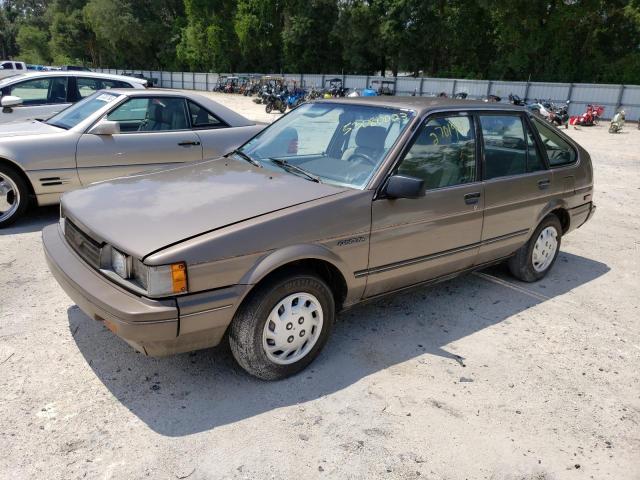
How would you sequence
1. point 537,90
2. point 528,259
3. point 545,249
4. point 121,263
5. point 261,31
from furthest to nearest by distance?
point 261,31, point 537,90, point 545,249, point 528,259, point 121,263

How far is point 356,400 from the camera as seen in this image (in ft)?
10.0

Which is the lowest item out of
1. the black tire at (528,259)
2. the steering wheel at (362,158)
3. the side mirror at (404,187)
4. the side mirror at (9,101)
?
the black tire at (528,259)

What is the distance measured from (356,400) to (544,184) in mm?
2788

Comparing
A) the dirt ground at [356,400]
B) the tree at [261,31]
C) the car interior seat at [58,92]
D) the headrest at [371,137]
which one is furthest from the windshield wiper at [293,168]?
the tree at [261,31]

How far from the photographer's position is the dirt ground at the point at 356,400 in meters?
2.56

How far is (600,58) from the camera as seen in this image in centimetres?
3581

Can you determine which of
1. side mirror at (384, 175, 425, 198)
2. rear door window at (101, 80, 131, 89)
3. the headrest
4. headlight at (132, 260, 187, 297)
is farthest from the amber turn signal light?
rear door window at (101, 80, 131, 89)

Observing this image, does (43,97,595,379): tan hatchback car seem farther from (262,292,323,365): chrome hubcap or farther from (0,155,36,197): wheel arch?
(0,155,36,197): wheel arch

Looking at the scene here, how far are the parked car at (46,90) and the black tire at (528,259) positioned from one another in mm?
6314

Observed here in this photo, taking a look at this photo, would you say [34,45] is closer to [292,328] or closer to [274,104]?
[274,104]

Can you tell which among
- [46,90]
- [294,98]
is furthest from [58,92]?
[294,98]

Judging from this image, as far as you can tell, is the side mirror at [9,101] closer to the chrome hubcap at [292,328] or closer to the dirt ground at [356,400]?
the dirt ground at [356,400]

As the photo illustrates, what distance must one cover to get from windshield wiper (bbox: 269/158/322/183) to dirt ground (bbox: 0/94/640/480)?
1.18 metres

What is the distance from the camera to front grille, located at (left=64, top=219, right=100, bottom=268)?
2.97m
